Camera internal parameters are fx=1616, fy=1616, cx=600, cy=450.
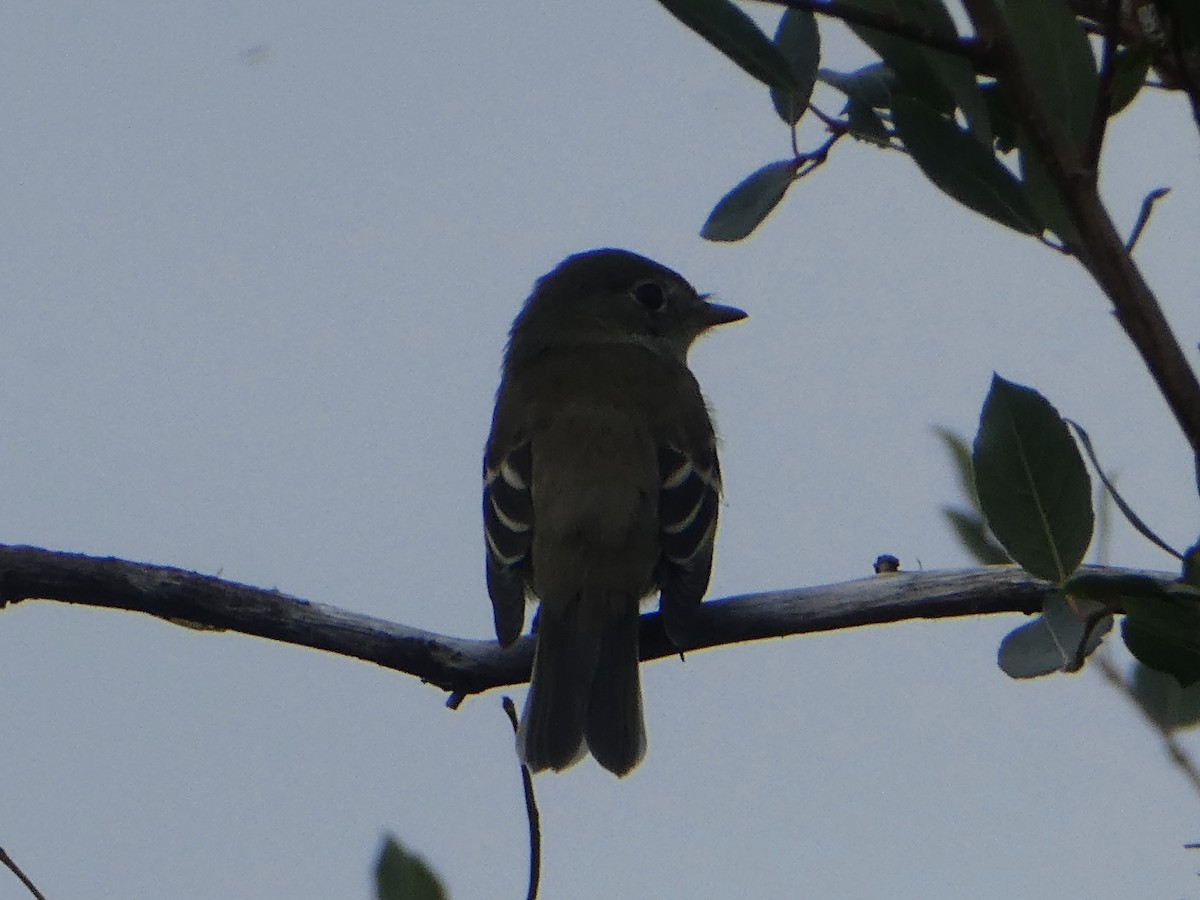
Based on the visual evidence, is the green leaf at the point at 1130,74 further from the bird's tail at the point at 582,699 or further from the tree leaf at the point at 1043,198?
the bird's tail at the point at 582,699

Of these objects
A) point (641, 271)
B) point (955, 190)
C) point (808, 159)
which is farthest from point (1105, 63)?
point (641, 271)

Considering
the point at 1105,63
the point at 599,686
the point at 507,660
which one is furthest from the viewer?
the point at 599,686

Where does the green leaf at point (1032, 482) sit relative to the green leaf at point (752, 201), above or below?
below

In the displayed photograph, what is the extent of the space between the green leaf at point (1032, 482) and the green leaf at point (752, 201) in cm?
78

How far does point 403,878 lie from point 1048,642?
1032 mm

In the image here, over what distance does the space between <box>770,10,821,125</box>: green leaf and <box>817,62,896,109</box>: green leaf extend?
58mm

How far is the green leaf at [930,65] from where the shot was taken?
2141mm

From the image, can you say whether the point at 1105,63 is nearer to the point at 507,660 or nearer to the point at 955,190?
the point at 955,190

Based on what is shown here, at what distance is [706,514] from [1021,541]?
10.6ft

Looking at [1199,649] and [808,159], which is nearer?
[1199,649]

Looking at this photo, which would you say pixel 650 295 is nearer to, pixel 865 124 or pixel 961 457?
pixel 961 457

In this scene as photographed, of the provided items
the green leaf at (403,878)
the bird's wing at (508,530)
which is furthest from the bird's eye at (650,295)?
the green leaf at (403,878)

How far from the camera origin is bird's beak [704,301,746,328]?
7.69 m

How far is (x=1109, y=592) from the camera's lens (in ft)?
6.68
